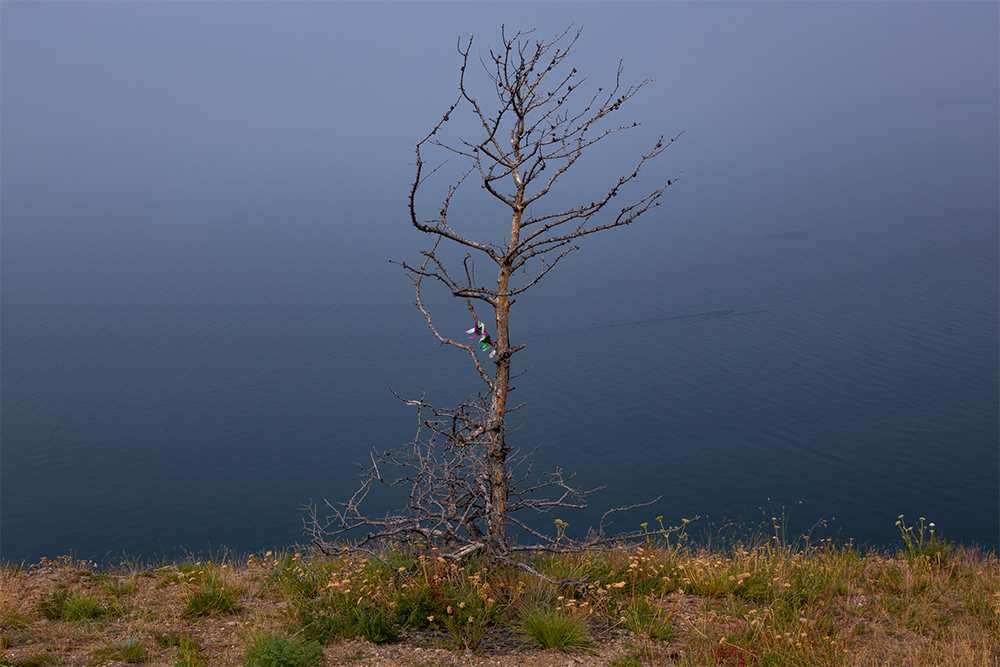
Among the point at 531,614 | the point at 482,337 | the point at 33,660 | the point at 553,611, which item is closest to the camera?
the point at 33,660

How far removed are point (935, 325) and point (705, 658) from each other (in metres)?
56.1

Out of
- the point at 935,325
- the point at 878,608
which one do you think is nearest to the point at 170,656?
the point at 878,608

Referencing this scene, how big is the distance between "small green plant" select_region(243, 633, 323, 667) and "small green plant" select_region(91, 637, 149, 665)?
1.04m

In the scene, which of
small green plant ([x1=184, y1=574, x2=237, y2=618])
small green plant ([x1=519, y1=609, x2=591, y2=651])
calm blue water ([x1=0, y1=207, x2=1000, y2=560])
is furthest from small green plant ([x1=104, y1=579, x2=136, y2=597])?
calm blue water ([x1=0, y1=207, x2=1000, y2=560])

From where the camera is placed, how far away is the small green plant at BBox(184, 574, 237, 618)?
7.43m

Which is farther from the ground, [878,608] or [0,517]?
[878,608]

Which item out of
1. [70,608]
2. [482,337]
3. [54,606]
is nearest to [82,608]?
[70,608]

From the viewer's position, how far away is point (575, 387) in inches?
1789

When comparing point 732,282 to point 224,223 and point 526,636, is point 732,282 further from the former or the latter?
point 224,223

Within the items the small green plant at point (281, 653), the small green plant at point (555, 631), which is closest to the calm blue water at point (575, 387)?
the small green plant at point (555, 631)

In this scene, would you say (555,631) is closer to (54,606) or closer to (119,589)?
(54,606)

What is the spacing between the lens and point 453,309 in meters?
59.9

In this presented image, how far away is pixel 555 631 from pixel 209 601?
375cm

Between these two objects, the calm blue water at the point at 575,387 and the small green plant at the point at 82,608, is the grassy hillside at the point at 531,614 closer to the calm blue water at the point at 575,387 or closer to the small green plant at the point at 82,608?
the small green plant at the point at 82,608
